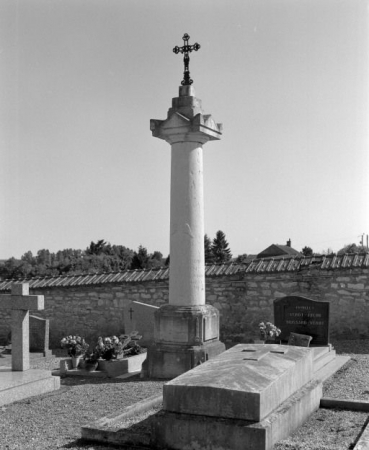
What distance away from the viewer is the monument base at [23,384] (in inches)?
292

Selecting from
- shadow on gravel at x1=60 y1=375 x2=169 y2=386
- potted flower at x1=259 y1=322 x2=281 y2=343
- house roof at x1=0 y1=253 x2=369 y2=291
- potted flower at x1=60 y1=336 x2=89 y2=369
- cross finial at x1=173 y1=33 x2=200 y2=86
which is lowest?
shadow on gravel at x1=60 y1=375 x2=169 y2=386

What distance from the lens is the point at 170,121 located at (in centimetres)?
941

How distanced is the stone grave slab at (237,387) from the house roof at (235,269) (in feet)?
23.6

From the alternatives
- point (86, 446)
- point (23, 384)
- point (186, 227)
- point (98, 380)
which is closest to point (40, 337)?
point (98, 380)

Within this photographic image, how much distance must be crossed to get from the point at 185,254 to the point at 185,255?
0.02 m

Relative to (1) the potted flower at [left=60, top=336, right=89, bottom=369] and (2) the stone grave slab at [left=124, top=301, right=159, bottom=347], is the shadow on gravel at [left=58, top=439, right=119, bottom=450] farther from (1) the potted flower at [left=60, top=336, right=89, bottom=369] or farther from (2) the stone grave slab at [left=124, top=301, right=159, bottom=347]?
(2) the stone grave slab at [left=124, top=301, right=159, bottom=347]

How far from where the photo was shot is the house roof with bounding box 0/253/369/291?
42.9ft

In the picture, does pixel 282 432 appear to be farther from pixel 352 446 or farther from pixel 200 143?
pixel 200 143

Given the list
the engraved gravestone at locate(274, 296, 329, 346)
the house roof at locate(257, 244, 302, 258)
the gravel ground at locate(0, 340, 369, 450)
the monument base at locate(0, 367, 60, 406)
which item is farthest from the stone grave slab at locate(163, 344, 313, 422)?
the house roof at locate(257, 244, 302, 258)

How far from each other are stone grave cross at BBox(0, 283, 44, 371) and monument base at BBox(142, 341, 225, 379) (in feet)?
6.66

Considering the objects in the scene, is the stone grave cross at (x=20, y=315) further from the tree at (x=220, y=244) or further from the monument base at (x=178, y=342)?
the tree at (x=220, y=244)

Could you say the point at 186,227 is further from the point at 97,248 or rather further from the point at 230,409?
the point at 97,248

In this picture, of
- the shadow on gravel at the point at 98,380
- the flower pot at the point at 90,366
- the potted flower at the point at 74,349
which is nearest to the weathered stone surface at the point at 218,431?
the shadow on gravel at the point at 98,380

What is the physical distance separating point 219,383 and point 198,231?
449 centimetres
